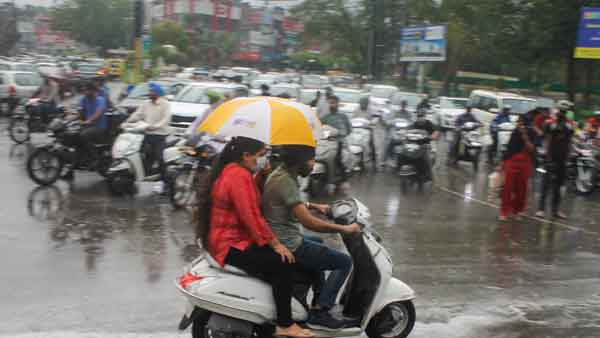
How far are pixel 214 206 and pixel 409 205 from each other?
7895mm

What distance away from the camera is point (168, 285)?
693cm

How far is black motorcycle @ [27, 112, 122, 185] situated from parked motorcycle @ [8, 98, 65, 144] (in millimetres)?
6169

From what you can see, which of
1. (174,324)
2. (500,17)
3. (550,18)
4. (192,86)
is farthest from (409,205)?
(500,17)

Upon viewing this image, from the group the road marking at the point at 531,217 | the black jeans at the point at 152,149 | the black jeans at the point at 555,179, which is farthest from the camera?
the black jeans at the point at 152,149

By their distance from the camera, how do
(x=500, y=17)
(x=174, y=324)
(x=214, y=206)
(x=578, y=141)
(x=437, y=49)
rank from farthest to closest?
(x=437, y=49)
(x=500, y=17)
(x=578, y=141)
(x=174, y=324)
(x=214, y=206)

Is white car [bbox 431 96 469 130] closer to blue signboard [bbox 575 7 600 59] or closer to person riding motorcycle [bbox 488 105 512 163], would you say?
person riding motorcycle [bbox 488 105 512 163]

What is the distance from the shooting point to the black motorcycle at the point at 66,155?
12.0 metres

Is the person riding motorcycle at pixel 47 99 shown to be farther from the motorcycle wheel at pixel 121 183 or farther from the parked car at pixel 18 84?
the motorcycle wheel at pixel 121 183

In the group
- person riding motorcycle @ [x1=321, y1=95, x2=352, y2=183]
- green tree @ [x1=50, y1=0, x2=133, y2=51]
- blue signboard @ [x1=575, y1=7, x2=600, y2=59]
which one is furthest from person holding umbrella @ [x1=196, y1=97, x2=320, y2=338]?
green tree @ [x1=50, y1=0, x2=133, y2=51]

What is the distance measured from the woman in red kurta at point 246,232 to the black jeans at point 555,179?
7.92 meters

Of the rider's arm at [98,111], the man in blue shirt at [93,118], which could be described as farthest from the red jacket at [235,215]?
the rider's arm at [98,111]

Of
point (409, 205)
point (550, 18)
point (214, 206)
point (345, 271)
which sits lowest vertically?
point (409, 205)

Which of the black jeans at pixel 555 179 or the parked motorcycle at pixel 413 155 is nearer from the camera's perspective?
the black jeans at pixel 555 179

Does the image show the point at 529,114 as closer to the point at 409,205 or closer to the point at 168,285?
the point at 409,205
